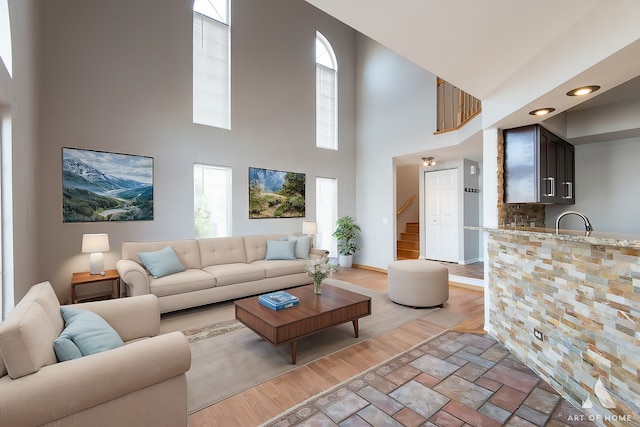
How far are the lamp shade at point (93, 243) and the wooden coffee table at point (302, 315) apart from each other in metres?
2.04

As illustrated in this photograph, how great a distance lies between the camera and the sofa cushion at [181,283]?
3502 millimetres

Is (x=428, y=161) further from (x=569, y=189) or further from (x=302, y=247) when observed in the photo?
(x=302, y=247)

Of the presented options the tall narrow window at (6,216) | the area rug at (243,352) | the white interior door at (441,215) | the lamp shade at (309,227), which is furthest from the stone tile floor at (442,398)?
the white interior door at (441,215)

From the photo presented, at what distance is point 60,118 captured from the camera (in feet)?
12.4

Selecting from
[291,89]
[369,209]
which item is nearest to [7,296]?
[291,89]

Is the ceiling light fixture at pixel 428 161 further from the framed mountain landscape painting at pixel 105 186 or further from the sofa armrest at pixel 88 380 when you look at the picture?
the sofa armrest at pixel 88 380

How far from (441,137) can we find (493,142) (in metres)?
2.23

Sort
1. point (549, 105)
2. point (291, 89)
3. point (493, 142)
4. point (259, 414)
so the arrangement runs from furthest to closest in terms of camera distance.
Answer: point (291, 89), point (493, 142), point (549, 105), point (259, 414)

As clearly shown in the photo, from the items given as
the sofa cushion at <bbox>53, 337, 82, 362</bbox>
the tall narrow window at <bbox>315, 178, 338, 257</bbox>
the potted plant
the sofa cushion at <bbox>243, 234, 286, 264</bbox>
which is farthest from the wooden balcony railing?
the sofa cushion at <bbox>53, 337, 82, 362</bbox>

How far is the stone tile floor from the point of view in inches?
72.1

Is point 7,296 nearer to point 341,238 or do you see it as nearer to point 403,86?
point 341,238

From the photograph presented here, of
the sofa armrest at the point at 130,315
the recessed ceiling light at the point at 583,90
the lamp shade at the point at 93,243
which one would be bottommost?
the sofa armrest at the point at 130,315

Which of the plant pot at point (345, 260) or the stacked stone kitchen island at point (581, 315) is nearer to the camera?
the stacked stone kitchen island at point (581, 315)

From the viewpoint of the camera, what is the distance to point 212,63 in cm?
506
